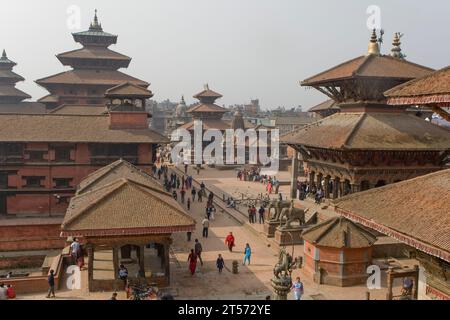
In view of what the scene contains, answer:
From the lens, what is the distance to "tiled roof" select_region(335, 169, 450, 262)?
26.9 feet

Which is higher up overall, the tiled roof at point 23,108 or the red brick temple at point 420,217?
the tiled roof at point 23,108

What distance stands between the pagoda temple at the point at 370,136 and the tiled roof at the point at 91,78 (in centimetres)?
2478

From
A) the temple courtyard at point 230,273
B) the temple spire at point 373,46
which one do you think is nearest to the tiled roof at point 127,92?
the temple courtyard at point 230,273

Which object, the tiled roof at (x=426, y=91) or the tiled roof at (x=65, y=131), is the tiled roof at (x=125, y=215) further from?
the tiled roof at (x=65, y=131)

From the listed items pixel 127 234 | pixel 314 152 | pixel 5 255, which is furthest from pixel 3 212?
pixel 314 152

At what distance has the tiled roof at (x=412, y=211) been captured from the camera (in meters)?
8.19

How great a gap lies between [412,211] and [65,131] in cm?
2664

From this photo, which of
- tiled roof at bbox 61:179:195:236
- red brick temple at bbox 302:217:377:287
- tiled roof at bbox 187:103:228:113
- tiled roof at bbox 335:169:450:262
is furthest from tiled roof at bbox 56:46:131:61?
tiled roof at bbox 335:169:450:262

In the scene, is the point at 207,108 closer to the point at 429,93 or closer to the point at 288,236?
the point at 288,236

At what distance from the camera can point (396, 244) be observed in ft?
73.2

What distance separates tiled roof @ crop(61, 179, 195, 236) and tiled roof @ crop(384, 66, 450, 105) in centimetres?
1023

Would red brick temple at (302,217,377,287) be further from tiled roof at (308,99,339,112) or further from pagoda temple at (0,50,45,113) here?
pagoda temple at (0,50,45,113)

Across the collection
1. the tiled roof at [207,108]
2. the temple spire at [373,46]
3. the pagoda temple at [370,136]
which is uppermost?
the temple spire at [373,46]
